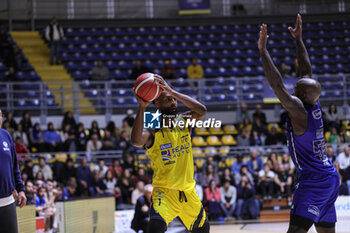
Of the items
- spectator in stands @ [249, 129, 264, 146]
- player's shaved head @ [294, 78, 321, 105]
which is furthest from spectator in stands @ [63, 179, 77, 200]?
player's shaved head @ [294, 78, 321, 105]

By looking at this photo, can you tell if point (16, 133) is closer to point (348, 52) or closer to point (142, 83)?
point (142, 83)

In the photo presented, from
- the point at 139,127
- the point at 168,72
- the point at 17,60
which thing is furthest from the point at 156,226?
the point at 17,60

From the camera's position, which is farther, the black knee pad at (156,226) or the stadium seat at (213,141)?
the stadium seat at (213,141)

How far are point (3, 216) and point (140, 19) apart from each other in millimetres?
19024

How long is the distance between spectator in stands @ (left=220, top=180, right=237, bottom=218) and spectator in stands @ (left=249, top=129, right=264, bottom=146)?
2324 millimetres

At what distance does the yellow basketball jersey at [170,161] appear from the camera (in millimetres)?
5434

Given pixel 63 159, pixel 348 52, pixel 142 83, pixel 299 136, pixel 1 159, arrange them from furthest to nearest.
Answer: pixel 348 52, pixel 63 159, pixel 1 159, pixel 142 83, pixel 299 136

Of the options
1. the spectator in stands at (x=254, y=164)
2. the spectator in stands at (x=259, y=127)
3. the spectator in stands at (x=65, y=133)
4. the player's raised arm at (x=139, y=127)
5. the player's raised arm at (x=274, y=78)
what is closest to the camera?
the player's raised arm at (x=274, y=78)

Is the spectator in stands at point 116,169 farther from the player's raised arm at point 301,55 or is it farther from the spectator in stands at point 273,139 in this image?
the player's raised arm at point 301,55

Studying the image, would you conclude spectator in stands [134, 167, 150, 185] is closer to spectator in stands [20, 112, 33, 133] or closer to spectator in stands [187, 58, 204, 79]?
spectator in stands [20, 112, 33, 133]

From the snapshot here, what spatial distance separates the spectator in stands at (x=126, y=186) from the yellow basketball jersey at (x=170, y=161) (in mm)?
8535

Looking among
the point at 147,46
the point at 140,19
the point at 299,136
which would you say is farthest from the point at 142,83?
the point at 140,19

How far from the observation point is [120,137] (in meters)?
15.7

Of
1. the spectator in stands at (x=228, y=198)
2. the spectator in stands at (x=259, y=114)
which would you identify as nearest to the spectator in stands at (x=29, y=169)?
the spectator in stands at (x=228, y=198)
